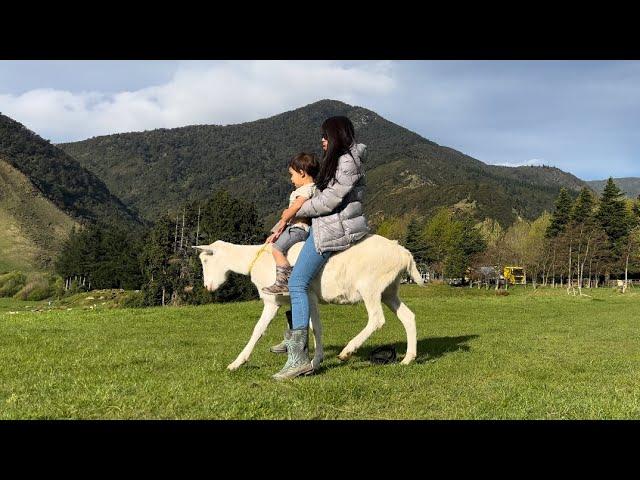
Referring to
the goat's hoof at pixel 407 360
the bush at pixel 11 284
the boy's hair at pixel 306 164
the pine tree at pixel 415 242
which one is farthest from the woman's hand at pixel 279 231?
the bush at pixel 11 284

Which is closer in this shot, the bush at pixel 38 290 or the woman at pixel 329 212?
the woman at pixel 329 212

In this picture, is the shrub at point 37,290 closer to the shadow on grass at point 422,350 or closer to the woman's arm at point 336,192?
the shadow on grass at point 422,350

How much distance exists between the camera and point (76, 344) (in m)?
9.17

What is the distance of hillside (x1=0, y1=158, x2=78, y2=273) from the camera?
465ft

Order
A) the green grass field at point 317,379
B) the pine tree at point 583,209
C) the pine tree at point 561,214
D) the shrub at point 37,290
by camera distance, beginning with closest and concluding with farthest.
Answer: the green grass field at point 317,379, the pine tree at point 583,209, the pine tree at point 561,214, the shrub at point 37,290

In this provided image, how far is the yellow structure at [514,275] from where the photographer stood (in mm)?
80231

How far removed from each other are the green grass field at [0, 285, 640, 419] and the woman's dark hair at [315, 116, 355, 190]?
225 centimetres

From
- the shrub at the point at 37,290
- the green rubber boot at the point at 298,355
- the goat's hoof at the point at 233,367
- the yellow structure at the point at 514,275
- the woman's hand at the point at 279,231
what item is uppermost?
the woman's hand at the point at 279,231

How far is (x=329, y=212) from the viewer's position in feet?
20.2

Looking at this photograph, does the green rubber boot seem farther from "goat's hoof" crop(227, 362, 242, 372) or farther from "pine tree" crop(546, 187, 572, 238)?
"pine tree" crop(546, 187, 572, 238)

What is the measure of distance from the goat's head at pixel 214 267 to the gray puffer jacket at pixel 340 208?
1.56m

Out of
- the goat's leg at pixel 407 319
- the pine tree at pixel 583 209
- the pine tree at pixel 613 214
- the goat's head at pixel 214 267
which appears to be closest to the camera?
the goat's leg at pixel 407 319
